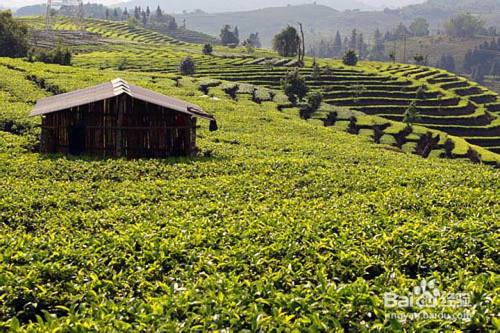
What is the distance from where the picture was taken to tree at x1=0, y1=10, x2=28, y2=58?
66125mm

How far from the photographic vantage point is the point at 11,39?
219ft

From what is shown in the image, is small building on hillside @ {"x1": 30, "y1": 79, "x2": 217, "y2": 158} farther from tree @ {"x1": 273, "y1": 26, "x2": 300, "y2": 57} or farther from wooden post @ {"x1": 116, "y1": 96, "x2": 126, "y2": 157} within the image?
tree @ {"x1": 273, "y1": 26, "x2": 300, "y2": 57}

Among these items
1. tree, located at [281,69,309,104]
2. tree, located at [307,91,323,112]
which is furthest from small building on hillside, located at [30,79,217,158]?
tree, located at [281,69,309,104]

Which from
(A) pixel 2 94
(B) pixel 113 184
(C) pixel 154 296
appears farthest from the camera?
(A) pixel 2 94

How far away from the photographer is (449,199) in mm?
12375

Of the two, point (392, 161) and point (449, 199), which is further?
point (392, 161)

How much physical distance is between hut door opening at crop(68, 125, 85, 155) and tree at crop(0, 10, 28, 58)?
2266 inches

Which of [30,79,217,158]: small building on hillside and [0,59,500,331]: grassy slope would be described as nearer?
[0,59,500,331]: grassy slope

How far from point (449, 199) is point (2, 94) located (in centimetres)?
3234

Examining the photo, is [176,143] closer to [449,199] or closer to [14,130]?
[14,130]

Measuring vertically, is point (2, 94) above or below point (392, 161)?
above

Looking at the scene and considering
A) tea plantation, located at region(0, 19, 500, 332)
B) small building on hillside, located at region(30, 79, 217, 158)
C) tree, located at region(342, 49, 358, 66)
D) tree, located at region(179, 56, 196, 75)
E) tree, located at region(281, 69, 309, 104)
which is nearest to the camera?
tea plantation, located at region(0, 19, 500, 332)

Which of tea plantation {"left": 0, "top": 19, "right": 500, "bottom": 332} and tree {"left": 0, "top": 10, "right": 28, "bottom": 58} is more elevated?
tree {"left": 0, "top": 10, "right": 28, "bottom": 58}

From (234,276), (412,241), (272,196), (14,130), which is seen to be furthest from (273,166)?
(14,130)
